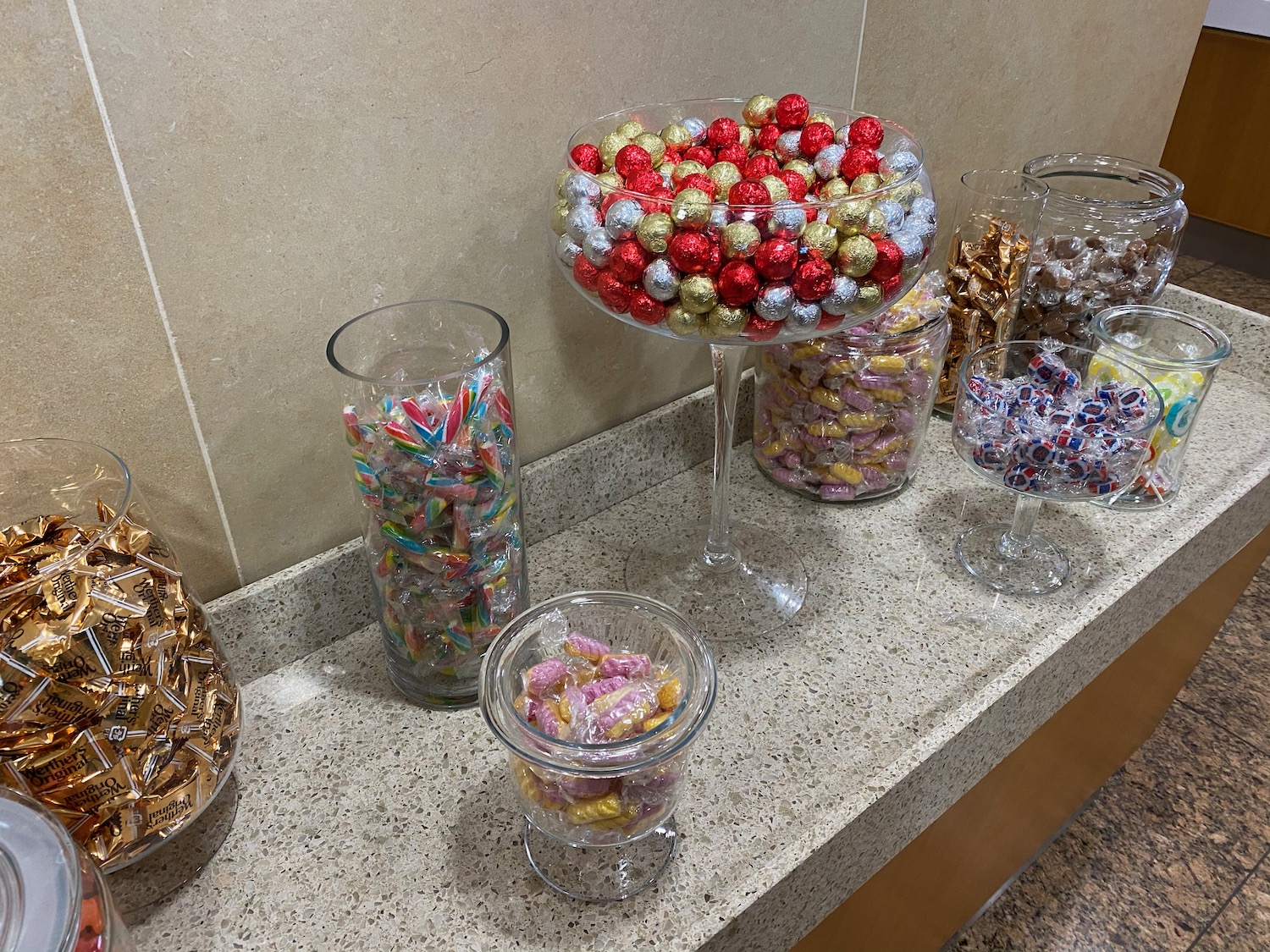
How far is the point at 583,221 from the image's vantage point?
0.71m

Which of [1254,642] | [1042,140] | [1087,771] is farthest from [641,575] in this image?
[1254,642]

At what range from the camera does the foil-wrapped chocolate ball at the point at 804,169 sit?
75cm

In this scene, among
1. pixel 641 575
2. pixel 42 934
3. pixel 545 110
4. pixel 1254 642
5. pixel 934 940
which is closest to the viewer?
pixel 42 934

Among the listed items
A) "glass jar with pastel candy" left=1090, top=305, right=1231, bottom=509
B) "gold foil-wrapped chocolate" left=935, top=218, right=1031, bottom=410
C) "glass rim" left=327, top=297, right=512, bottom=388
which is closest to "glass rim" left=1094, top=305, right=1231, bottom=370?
"glass jar with pastel candy" left=1090, top=305, right=1231, bottom=509

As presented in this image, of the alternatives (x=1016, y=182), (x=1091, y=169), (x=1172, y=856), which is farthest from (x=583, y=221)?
(x=1172, y=856)

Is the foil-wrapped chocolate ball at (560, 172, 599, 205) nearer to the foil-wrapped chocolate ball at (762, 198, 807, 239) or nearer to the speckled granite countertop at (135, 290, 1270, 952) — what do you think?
the foil-wrapped chocolate ball at (762, 198, 807, 239)

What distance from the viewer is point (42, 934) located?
40 cm

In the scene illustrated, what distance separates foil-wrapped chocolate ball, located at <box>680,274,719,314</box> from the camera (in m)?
0.67

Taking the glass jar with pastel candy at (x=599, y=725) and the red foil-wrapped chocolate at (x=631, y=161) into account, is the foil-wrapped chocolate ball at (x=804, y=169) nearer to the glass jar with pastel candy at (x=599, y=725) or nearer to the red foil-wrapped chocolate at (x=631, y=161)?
the red foil-wrapped chocolate at (x=631, y=161)

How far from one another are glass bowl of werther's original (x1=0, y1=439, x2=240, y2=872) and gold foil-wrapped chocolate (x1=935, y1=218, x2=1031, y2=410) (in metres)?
0.89

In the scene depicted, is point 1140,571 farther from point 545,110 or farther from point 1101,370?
point 545,110

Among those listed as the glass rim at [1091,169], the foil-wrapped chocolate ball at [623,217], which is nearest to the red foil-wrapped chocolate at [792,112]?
the foil-wrapped chocolate ball at [623,217]

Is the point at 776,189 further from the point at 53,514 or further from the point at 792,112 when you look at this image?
the point at 53,514

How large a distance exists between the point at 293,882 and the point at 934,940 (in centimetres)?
76
